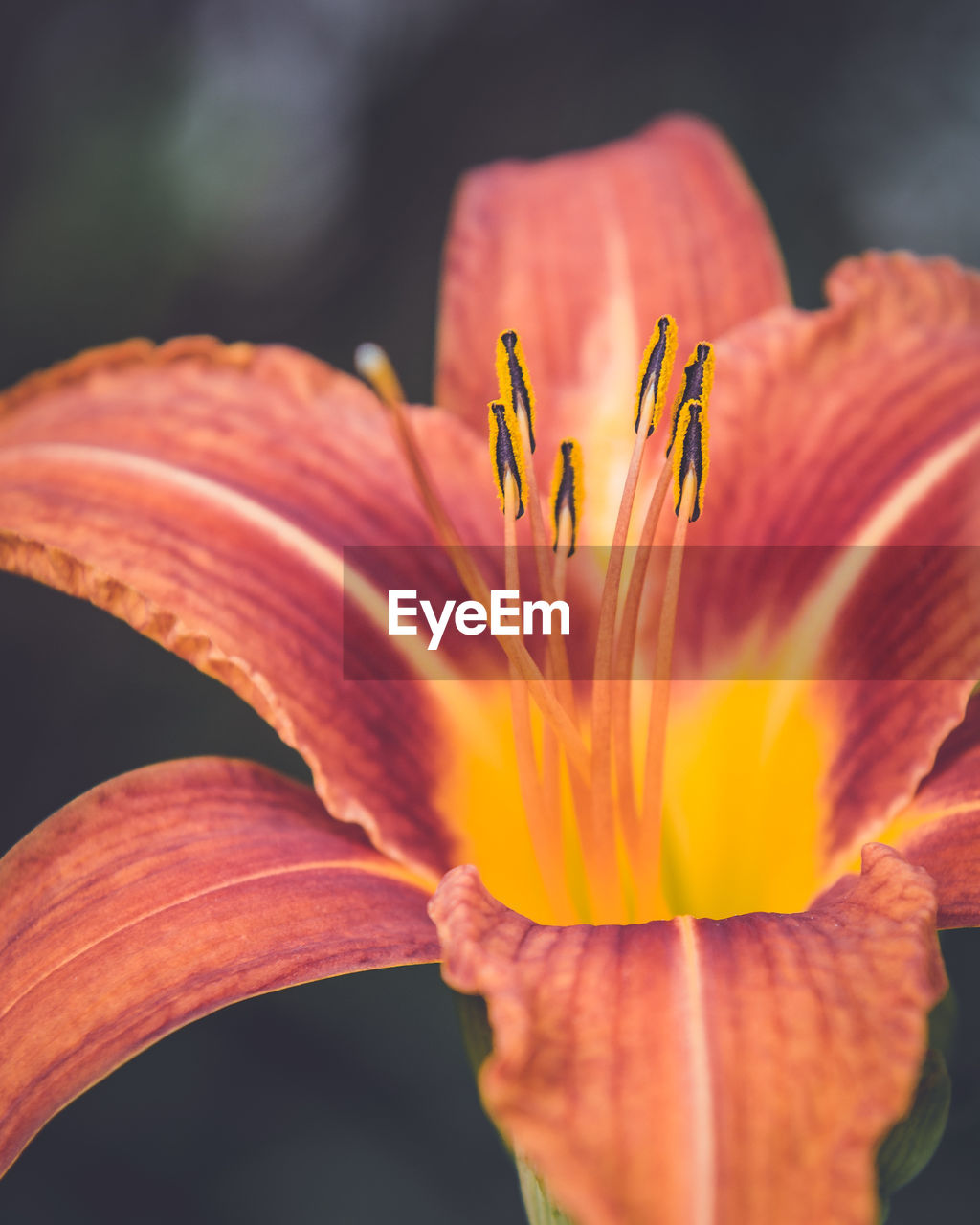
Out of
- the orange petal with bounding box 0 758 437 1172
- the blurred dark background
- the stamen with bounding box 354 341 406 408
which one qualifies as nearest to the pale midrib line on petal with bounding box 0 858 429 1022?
the orange petal with bounding box 0 758 437 1172

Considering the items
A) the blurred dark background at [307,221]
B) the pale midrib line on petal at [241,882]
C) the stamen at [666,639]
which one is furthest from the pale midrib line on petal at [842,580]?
the blurred dark background at [307,221]

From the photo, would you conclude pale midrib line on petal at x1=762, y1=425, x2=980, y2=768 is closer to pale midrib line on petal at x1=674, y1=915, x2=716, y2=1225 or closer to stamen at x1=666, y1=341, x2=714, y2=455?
stamen at x1=666, y1=341, x2=714, y2=455

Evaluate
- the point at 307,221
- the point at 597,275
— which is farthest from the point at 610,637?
the point at 307,221

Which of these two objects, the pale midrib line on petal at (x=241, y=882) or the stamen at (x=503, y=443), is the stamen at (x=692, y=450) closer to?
the stamen at (x=503, y=443)

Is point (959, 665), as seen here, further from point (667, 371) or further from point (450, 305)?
point (450, 305)

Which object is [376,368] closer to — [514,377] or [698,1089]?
[514,377]
